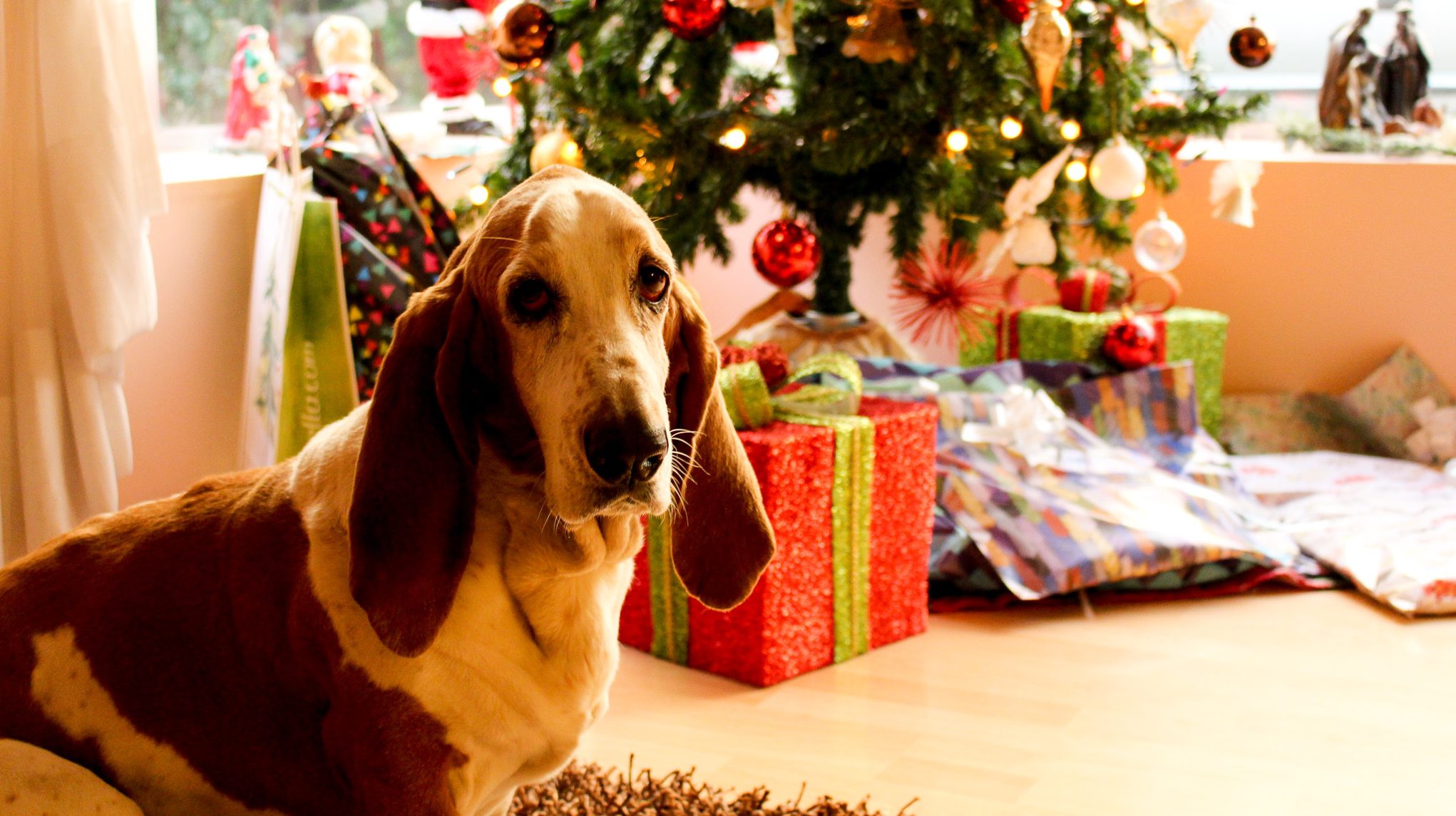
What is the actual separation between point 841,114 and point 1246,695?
134cm

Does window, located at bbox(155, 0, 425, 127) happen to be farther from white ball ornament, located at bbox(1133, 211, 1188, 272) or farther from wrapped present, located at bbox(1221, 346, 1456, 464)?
wrapped present, located at bbox(1221, 346, 1456, 464)

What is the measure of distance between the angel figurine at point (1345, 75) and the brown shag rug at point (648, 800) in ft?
9.58

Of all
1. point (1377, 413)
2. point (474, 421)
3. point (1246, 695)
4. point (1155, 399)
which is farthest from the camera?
point (1377, 413)

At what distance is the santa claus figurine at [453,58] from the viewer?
329 cm

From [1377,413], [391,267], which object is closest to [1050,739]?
[391,267]

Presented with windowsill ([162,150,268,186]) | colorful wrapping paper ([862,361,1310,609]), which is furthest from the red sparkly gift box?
windowsill ([162,150,268,186])

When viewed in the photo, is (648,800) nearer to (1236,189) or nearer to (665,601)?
(665,601)

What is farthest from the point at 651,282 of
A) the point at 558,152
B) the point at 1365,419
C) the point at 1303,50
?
the point at 1303,50

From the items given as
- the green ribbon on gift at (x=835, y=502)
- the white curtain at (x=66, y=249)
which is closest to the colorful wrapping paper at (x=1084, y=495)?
the green ribbon on gift at (x=835, y=502)

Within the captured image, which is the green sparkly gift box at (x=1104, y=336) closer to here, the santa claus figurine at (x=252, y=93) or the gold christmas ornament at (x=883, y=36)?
the gold christmas ornament at (x=883, y=36)

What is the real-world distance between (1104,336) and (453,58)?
1833 mm

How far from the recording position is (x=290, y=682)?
3.80ft

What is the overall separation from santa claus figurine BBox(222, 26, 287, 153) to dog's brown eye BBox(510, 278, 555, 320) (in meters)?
2.01

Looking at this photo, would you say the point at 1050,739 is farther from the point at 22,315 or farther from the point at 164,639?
the point at 22,315
